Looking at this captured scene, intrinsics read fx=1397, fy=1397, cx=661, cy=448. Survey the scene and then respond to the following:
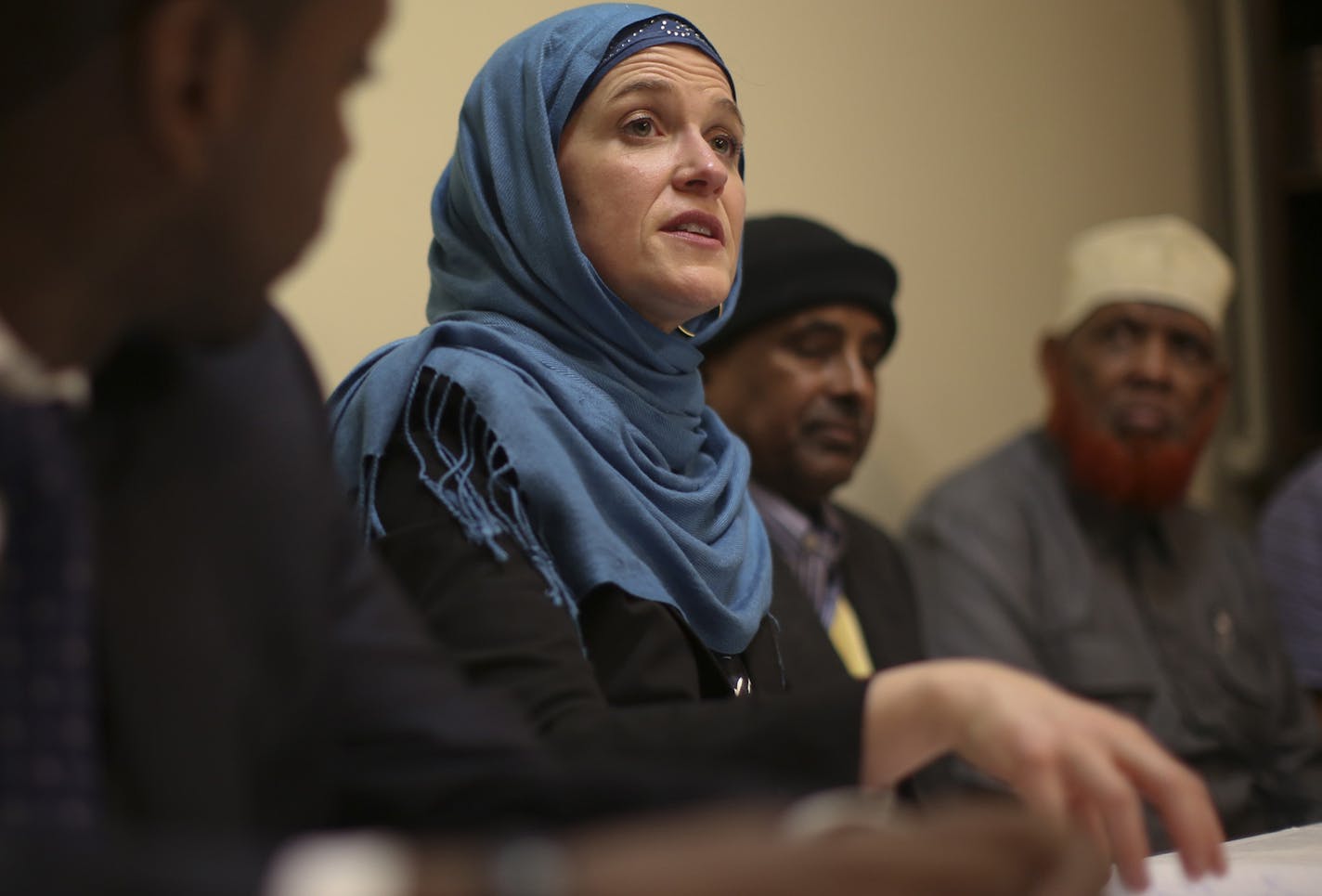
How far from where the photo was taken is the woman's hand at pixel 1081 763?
0.75 meters

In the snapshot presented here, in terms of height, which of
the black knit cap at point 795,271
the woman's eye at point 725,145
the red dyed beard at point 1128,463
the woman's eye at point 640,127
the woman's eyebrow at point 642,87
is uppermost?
the woman's eyebrow at point 642,87

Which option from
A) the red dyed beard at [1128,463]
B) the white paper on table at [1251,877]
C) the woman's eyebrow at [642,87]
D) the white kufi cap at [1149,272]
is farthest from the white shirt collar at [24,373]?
the white kufi cap at [1149,272]

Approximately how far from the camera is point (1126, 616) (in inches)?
102

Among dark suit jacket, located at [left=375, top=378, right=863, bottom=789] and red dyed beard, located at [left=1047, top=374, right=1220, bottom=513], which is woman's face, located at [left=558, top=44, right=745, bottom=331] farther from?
red dyed beard, located at [left=1047, top=374, right=1220, bottom=513]

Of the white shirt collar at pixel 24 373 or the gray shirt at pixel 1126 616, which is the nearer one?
the white shirt collar at pixel 24 373

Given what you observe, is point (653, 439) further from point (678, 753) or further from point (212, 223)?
point (212, 223)

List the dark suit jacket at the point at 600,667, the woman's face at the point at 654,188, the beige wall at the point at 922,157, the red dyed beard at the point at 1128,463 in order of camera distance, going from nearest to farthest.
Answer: the dark suit jacket at the point at 600,667 < the woman's face at the point at 654,188 < the beige wall at the point at 922,157 < the red dyed beard at the point at 1128,463

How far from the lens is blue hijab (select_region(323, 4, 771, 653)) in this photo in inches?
49.6

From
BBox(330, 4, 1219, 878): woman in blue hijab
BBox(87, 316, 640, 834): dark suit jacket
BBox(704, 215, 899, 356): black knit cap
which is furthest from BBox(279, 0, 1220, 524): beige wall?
BBox(87, 316, 640, 834): dark suit jacket

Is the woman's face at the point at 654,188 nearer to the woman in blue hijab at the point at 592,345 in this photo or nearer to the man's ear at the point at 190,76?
the woman in blue hijab at the point at 592,345

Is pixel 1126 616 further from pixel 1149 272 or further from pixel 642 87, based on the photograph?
pixel 642 87

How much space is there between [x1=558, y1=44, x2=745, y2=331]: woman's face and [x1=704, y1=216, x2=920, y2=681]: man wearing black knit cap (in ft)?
2.68

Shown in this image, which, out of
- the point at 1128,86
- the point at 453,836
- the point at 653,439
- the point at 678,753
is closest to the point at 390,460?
the point at 653,439

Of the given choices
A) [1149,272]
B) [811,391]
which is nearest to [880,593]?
[811,391]
